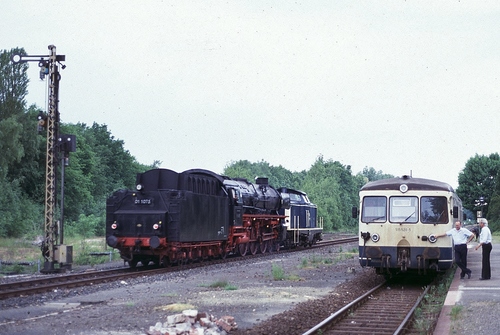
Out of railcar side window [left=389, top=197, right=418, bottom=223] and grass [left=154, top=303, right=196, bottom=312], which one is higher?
railcar side window [left=389, top=197, right=418, bottom=223]

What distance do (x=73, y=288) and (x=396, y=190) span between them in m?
8.50

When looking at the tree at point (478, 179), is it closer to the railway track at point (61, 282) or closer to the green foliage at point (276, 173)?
the green foliage at point (276, 173)

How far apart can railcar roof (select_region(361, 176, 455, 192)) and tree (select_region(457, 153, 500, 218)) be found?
93456mm

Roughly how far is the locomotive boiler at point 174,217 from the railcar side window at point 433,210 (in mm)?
8297

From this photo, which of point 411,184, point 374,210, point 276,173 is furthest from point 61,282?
point 276,173

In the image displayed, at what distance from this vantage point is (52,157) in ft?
73.9

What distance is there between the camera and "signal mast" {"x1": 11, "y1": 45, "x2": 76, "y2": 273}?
22375 mm

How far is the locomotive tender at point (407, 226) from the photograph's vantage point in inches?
671

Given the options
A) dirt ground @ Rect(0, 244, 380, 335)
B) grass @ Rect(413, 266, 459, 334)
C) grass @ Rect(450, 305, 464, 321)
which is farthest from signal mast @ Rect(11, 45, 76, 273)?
grass @ Rect(450, 305, 464, 321)

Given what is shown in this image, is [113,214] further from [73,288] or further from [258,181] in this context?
[258,181]

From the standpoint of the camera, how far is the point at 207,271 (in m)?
22.4

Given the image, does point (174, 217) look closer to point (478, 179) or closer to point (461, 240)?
point (461, 240)

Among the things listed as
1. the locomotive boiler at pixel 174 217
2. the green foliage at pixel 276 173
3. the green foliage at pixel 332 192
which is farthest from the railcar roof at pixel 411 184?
the green foliage at pixel 276 173

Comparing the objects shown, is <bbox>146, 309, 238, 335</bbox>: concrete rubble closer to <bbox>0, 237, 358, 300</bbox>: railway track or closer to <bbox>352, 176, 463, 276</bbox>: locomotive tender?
<bbox>0, 237, 358, 300</bbox>: railway track
